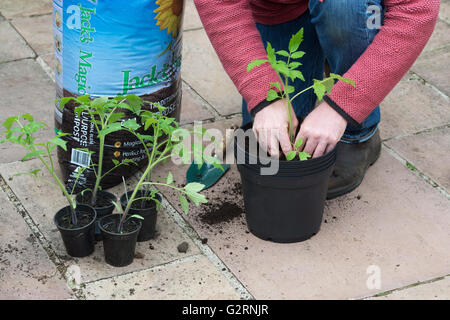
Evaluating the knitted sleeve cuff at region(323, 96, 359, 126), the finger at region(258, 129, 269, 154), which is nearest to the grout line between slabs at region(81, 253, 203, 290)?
the finger at region(258, 129, 269, 154)

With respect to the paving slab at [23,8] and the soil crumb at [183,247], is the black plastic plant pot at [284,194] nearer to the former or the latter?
the soil crumb at [183,247]

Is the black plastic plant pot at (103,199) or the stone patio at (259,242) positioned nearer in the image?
the stone patio at (259,242)

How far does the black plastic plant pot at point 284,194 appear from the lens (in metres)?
2.18

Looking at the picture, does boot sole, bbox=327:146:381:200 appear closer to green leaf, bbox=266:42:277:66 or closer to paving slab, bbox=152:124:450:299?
paving slab, bbox=152:124:450:299

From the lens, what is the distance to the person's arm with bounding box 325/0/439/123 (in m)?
2.14

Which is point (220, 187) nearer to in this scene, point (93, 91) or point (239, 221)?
point (239, 221)

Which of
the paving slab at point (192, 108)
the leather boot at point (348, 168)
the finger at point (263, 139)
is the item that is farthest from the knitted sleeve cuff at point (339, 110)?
the paving slab at point (192, 108)

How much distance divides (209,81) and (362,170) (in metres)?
1.05

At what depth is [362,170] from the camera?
8.76 ft

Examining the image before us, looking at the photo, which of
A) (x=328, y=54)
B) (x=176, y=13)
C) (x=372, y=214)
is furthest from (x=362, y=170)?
(x=176, y=13)

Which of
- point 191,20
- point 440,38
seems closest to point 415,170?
point 440,38

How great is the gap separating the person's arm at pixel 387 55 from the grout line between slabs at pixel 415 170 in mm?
644

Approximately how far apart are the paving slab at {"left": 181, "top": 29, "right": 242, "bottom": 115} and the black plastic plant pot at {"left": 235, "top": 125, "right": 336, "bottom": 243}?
866 millimetres

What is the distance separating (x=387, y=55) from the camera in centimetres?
216
